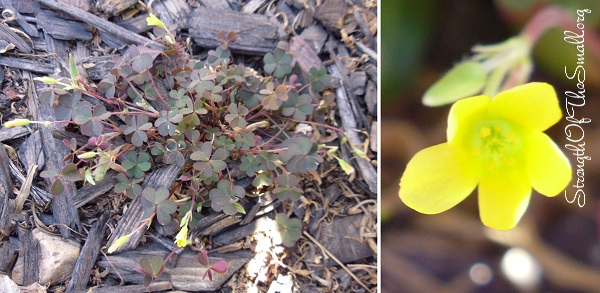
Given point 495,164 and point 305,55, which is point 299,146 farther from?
point 495,164

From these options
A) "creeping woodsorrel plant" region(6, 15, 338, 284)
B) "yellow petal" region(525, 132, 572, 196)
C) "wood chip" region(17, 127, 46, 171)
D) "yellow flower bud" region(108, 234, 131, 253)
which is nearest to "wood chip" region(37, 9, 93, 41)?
"creeping woodsorrel plant" region(6, 15, 338, 284)

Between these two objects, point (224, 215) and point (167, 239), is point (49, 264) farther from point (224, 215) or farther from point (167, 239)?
point (224, 215)

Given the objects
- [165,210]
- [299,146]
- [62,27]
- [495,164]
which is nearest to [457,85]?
[495,164]

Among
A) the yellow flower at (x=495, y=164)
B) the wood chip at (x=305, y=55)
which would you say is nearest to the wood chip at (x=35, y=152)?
the wood chip at (x=305, y=55)

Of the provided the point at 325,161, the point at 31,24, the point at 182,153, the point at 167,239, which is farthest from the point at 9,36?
the point at 325,161

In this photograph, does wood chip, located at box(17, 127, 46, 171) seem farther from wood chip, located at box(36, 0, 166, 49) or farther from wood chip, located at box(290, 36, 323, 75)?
wood chip, located at box(290, 36, 323, 75)
